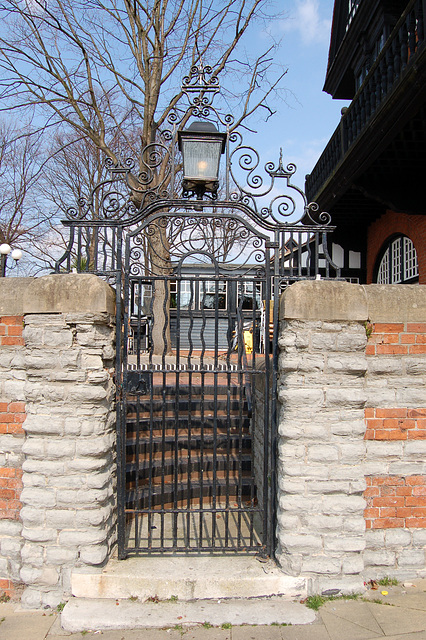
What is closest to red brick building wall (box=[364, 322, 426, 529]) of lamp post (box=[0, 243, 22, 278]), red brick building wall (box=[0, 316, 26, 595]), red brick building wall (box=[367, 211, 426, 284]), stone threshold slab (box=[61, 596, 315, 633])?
stone threshold slab (box=[61, 596, 315, 633])

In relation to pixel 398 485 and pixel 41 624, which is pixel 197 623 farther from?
pixel 398 485

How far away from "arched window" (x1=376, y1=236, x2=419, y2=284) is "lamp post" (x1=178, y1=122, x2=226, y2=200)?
6092 mm

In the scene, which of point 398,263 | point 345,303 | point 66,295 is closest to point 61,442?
point 66,295

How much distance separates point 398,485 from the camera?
3.67 metres

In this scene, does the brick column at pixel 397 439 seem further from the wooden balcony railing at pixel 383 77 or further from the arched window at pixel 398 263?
the arched window at pixel 398 263

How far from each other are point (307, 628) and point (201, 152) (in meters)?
3.76

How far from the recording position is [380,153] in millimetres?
6719

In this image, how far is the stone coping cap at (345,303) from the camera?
351 cm

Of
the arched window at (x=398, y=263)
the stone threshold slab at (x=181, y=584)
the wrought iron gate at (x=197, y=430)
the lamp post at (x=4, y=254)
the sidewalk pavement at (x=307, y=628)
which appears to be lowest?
the sidewalk pavement at (x=307, y=628)

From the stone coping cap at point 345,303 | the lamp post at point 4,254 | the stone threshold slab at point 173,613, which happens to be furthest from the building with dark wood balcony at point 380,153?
the stone threshold slab at point 173,613

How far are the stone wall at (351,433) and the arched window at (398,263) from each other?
5499mm

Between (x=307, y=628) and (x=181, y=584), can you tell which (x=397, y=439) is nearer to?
(x=307, y=628)

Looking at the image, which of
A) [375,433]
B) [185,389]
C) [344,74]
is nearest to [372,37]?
[344,74]

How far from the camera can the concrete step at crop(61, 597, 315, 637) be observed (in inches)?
123
